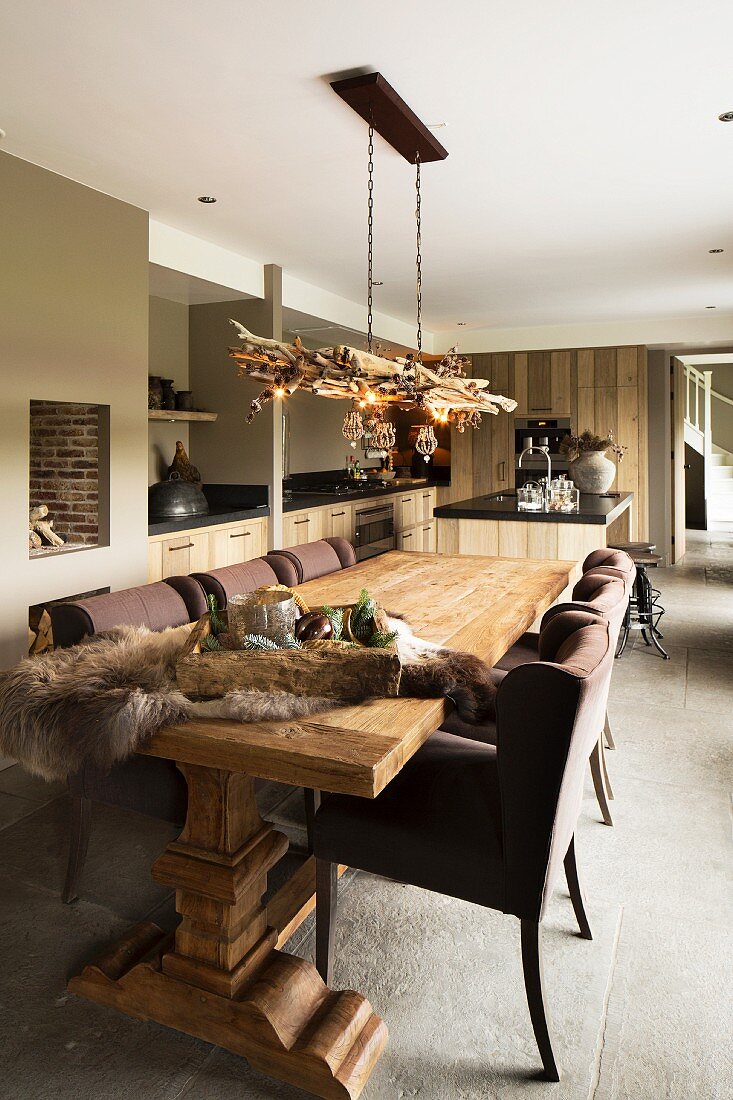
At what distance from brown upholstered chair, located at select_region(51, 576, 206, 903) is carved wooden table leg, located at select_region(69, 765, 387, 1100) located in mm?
167

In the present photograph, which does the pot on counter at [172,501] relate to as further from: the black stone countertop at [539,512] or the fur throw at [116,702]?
the fur throw at [116,702]

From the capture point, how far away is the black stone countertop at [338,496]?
18.0ft

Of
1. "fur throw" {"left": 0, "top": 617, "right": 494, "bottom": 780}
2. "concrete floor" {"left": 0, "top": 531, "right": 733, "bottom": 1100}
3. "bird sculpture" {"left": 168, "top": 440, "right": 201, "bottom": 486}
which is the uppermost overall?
"bird sculpture" {"left": 168, "top": 440, "right": 201, "bottom": 486}

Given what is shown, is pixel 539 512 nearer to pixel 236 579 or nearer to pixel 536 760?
pixel 236 579

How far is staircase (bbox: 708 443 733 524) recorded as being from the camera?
12.4 metres

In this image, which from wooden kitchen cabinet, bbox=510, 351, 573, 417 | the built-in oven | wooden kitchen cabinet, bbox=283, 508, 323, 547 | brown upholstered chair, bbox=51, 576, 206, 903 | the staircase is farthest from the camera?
the staircase

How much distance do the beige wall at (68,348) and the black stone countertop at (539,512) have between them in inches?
81.1

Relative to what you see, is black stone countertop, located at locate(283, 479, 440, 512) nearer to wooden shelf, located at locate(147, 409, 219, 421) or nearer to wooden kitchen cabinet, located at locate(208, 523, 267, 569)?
wooden kitchen cabinet, located at locate(208, 523, 267, 569)

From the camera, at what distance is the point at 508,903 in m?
1.58

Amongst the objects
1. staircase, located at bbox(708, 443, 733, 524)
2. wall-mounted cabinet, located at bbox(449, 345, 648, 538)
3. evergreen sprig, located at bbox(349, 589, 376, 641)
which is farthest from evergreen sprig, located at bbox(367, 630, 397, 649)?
staircase, located at bbox(708, 443, 733, 524)

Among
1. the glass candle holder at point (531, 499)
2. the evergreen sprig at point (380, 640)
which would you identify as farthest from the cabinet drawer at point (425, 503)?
the evergreen sprig at point (380, 640)

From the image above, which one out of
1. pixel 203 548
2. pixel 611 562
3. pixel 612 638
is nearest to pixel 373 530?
pixel 203 548

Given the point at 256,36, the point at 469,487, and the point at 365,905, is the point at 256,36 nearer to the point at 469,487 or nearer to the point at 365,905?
the point at 365,905

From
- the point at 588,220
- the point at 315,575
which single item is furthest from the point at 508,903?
the point at 588,220
